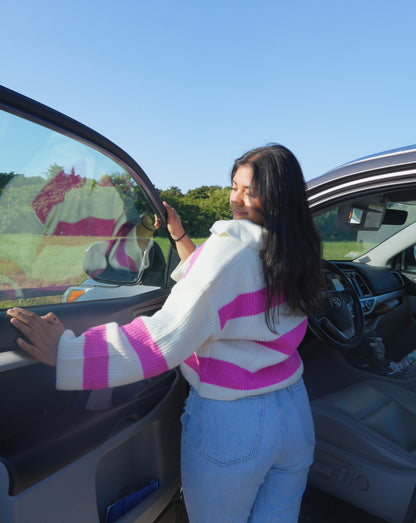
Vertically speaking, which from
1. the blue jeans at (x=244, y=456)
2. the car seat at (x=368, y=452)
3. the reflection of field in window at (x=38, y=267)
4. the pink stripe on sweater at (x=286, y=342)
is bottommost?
the car seat at (x=368, y=452)

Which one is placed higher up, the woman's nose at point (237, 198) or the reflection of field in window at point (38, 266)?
the woman's nose at point (237, 198)

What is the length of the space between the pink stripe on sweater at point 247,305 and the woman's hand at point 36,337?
490mm

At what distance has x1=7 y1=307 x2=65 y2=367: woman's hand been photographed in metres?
1.17

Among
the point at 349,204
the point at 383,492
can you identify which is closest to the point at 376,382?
the point at 383,492

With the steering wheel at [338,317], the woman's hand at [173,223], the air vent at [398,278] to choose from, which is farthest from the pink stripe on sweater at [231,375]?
the air vent at [398,278]

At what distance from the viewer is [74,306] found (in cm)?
148

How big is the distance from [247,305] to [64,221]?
686mm

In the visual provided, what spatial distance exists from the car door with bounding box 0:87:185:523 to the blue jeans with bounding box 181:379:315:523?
26cm

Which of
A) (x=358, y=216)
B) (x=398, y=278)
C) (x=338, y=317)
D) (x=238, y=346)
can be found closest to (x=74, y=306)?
(x=238, y=346)

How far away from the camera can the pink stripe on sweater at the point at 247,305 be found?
1299mm

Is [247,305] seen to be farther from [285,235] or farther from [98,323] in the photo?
[98,323]

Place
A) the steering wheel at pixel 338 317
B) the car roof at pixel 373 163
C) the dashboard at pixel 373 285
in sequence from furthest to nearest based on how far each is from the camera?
the dashboard at pixel 373 285, the steering wheel at pixel 338 317, the car roof at pixel 373 163

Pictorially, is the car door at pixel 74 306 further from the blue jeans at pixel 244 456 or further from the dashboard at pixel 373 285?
the dashboard at pixel 373 285

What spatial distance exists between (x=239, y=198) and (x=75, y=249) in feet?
2.01
